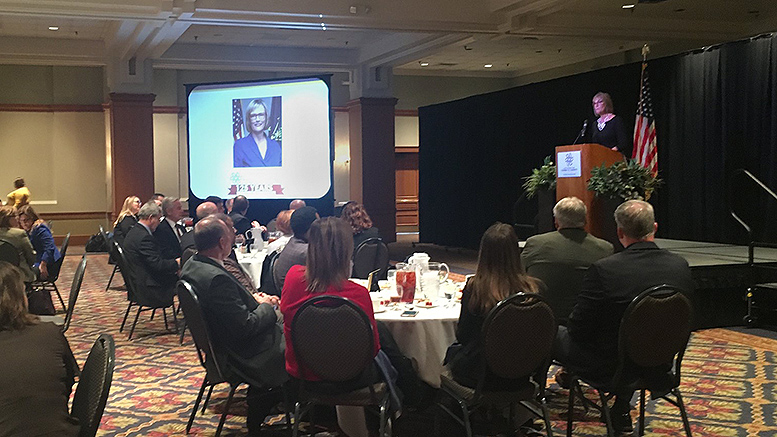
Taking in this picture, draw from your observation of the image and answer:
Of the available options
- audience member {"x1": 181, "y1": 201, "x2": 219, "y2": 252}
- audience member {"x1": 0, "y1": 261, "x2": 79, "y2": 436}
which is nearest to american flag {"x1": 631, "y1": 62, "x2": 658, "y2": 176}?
audience member {"x1": 181, "y1": 201, "x2": 219, "y2": 252}

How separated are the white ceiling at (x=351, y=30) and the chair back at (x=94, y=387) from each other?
7457mm

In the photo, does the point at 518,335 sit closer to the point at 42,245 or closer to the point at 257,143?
the point at 42,245

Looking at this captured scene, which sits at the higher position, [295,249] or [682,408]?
[295,249]

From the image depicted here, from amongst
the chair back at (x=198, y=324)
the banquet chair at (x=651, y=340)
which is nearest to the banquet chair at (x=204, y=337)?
the chair back at (x=198, y=324)

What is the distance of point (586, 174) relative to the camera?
7.44 metres

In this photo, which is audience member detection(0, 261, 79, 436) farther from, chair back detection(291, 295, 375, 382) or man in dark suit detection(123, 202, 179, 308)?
man in dark suit detection(123, 202, 179, 308)

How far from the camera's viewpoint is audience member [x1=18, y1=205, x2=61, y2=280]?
25.4ft

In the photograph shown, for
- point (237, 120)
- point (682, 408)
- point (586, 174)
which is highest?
point (237, 120)

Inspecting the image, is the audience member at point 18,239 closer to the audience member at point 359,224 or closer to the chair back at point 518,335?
the audience member at point 359,224

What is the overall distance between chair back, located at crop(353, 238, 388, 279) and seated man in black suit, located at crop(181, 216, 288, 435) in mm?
2172

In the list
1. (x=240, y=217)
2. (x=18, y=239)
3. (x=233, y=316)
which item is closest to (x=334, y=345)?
(x=233, y=316)

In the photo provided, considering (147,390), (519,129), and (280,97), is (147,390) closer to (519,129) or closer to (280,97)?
(280,97)

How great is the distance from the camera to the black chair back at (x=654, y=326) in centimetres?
361

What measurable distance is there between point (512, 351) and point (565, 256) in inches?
50.6
